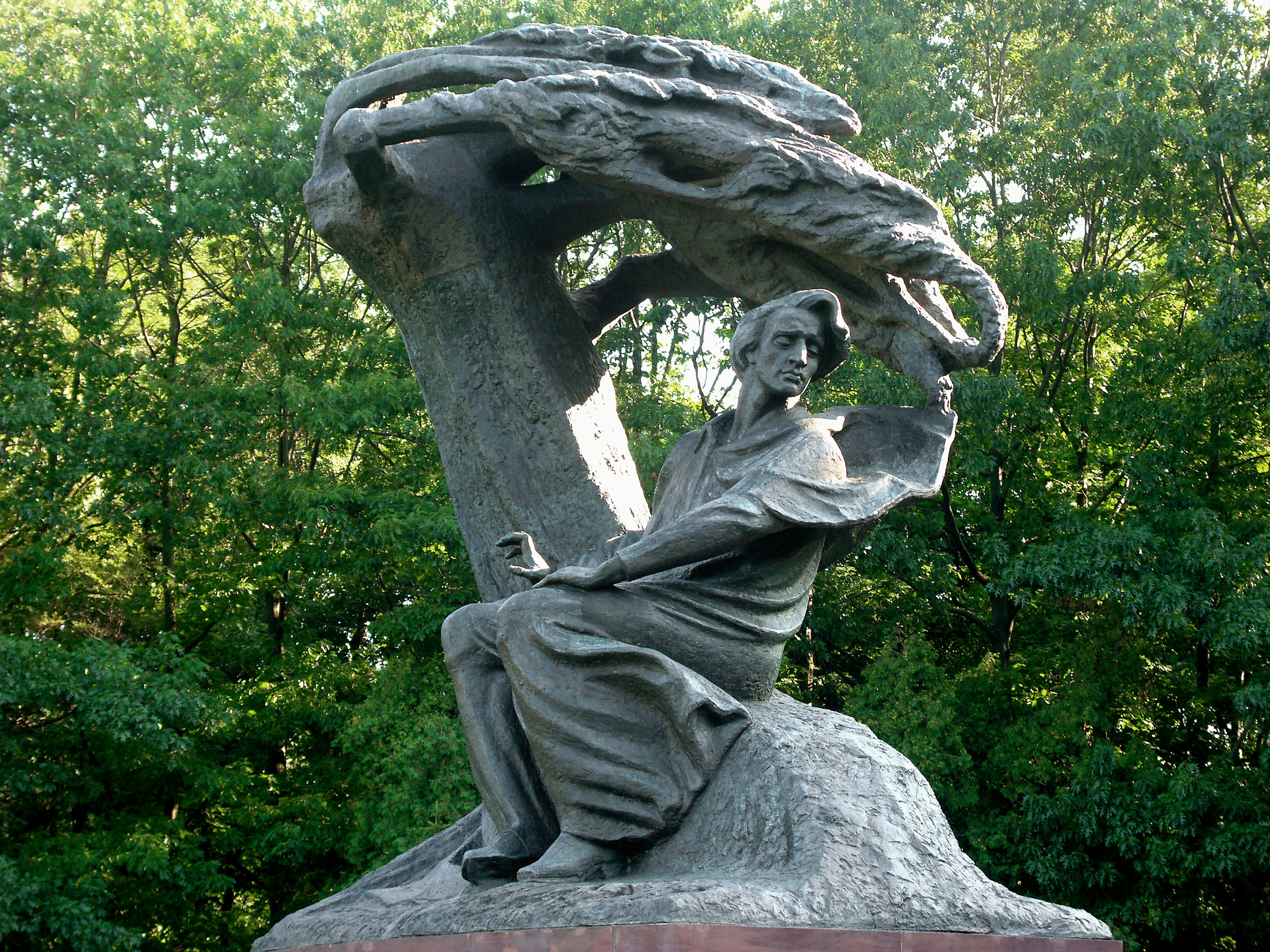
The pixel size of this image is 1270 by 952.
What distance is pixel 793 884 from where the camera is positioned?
123 inches

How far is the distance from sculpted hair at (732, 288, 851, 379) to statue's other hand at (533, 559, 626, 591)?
36.4 inches

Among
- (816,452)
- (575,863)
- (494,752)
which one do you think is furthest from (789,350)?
(575,863)

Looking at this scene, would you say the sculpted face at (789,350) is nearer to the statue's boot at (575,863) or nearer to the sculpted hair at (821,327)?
the sculpted hair at (821,327)

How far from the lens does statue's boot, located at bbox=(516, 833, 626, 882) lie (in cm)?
353

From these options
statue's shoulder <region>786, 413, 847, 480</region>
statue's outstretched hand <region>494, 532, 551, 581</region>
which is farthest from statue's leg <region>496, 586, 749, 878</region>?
statue's shoulder <region>786, 413, 847, 480</region>

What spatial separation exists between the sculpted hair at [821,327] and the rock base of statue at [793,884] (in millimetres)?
1122

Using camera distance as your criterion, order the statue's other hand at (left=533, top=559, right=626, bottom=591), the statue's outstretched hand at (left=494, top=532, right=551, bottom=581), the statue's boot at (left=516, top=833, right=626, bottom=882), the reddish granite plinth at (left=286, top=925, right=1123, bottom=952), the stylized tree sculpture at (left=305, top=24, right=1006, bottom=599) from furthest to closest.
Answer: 1. the stylized tree sculpture at (left=305, top=24, right=1006, bottom=599)
2. the statue's outstretched hand at (left=494, top=532, right=551, bottom=581)
3. the statue's other hand at (left=533, top=559, right=626, bottom=591)
4. the statue's boot at (left=516, top=833, right=626, bottom=882)
5. the reddish granite plinth at (left=286, top=925, right=1123, bottom=952)

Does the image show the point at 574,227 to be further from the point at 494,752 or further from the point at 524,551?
the point at 494,752

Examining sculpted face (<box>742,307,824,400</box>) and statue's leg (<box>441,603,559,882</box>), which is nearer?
statue's leg (<box>441,603,559,882</box>)

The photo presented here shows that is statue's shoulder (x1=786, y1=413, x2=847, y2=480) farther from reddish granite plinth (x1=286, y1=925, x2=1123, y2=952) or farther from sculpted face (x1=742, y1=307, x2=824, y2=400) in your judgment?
reddish granite plinth (x1=286, y1=925, x2=1123, y2=952)

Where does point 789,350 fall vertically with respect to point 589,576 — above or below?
above

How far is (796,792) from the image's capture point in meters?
3.42

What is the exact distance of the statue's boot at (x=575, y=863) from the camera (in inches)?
139

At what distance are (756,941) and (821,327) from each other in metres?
1.98
